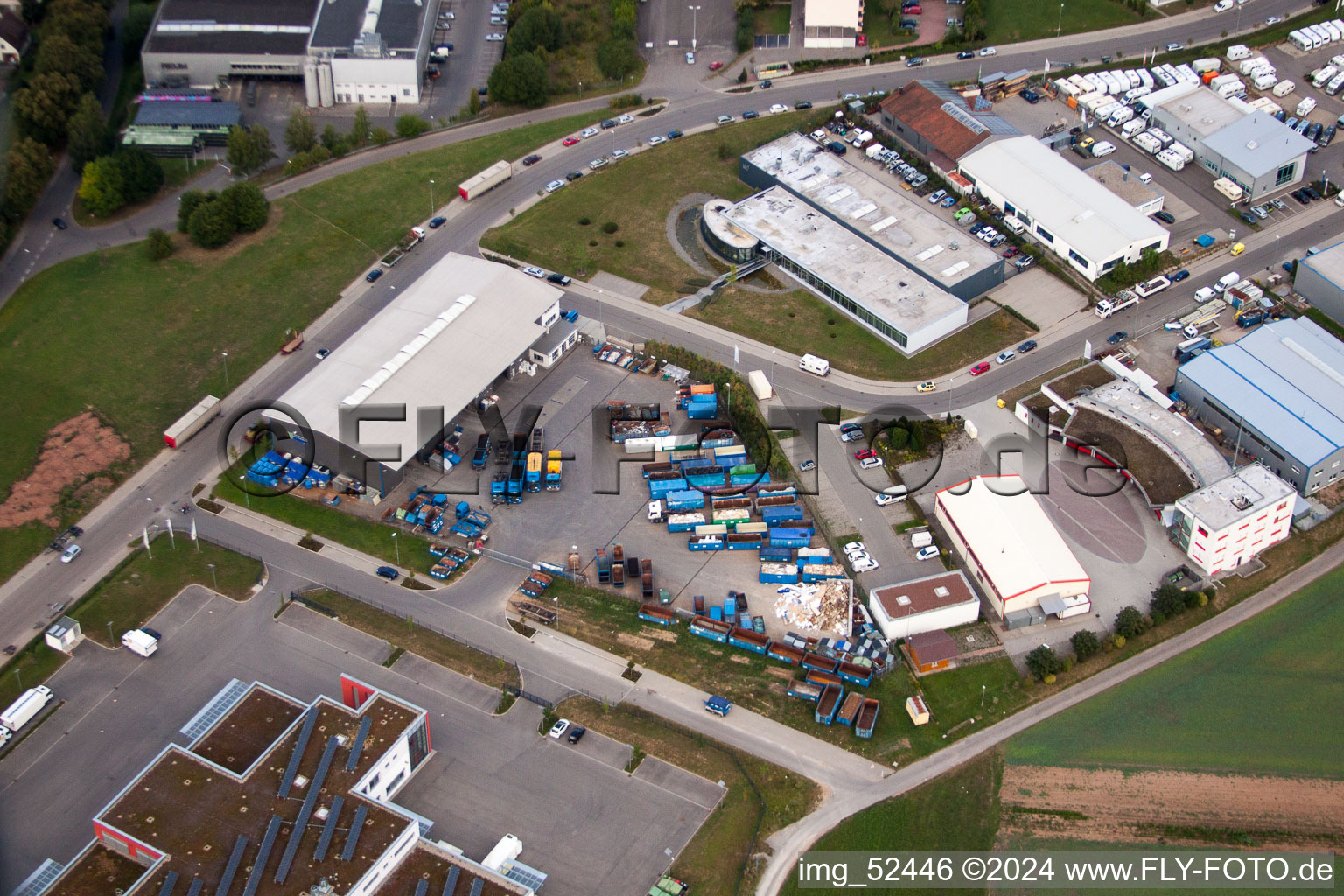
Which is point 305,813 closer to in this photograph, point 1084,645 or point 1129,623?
point 1084,645

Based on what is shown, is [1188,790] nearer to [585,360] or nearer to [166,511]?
[585,360]

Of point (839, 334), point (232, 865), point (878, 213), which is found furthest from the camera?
point (878, 213)

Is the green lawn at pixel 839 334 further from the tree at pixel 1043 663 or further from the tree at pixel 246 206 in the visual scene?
the tree at pixel 246 206

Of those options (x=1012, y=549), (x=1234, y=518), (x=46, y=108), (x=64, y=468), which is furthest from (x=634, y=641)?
(x=46, y=108)

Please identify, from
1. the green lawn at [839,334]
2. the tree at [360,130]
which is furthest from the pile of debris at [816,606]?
the tree at [360,130]

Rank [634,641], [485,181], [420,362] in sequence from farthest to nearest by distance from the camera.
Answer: [485,181] → [420,362] → [634,641]

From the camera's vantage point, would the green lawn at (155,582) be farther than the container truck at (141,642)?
Yes

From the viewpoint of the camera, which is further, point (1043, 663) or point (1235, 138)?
point (1235, 138)
